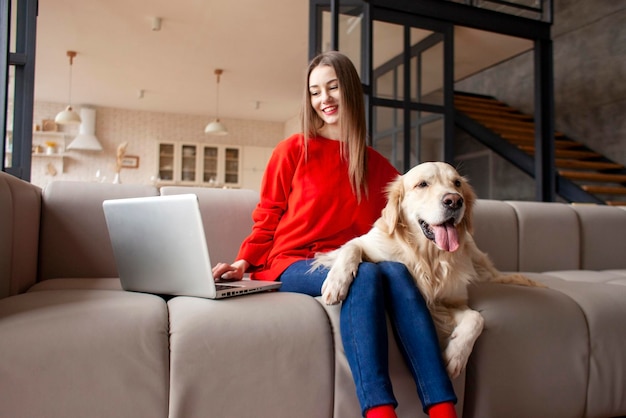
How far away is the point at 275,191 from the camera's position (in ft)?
5.73

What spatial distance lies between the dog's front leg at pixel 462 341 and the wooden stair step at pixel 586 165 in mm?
4499

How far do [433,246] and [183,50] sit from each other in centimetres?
529

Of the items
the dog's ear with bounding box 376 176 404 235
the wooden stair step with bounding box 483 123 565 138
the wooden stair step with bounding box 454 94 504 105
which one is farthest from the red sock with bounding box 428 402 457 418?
the wooden stair step with bounding box 454 94 504 105

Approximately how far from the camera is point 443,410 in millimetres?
1127

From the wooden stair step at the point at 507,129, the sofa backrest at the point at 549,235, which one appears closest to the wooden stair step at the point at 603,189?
the wooden stair step at the point at 507,129

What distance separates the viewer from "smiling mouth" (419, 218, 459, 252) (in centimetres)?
137

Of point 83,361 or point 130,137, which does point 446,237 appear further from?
point 130,137

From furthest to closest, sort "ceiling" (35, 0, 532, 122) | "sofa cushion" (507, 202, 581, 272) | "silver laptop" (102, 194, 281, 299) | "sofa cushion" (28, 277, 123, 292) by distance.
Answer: "ceiling" (35, 0, 532, 122), "sofa cushion" (507, 202, 581, 272), "sofa cushion" (28, 277, 123, 292), "silver laptop" (102, 194, 281, 299)

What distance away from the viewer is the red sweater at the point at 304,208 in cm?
165

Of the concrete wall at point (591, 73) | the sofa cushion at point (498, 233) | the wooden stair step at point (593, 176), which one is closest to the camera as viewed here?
the sofa cushion at point (498, 233)

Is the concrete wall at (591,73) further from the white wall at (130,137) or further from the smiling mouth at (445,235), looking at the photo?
the white wall at (130,137)

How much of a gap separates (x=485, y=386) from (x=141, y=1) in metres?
4.65

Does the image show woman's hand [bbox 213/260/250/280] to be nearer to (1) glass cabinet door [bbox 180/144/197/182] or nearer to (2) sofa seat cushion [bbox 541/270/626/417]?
(2) sofa seat cushion [bbox 541/270/626/417]

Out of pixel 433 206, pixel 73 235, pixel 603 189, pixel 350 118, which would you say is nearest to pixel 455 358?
pixel 433 206
